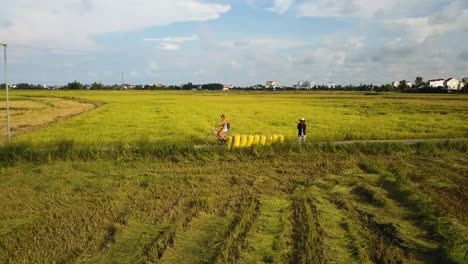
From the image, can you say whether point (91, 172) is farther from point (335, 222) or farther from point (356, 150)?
point (356, 150)

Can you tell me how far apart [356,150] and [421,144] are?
2987 millimetres

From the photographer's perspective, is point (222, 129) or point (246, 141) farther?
point (222, 129)

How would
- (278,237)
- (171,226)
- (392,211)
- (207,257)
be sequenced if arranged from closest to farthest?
(207,257), (278,237), (171,226), (392,211)

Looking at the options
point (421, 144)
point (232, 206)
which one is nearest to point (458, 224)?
point (232, 206)

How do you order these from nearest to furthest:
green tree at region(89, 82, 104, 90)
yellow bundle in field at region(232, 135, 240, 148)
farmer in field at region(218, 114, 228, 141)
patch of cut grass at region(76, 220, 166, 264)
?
patch of cut grass at region(76, 220, 166, 264)
yellow bundle in field at region(232, 135, 240, 148)
farmer in field at region(218, 114, 228, 141)
green tree at region(89, 82, 104, 90)

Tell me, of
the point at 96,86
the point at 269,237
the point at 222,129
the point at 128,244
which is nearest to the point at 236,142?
the point at 222,129

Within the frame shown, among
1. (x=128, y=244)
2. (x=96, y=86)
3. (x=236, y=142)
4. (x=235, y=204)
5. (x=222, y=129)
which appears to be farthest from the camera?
(x=96, y=86)

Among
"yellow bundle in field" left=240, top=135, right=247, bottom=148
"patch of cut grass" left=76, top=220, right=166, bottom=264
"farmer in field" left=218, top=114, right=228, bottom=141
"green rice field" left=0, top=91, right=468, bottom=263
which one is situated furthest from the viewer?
"farmer in field" left=218, top=114, right=228, bottom=141

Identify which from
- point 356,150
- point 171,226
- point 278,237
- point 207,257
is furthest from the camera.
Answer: point 356,150

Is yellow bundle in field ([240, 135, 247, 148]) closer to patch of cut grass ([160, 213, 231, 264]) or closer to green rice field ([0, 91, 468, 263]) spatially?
green rice field ([0, 91, 468, 263])

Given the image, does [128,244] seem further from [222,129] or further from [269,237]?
[222,129]

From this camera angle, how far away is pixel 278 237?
275 inches

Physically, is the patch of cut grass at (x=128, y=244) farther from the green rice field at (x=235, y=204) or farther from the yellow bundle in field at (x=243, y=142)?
the yellow bundle in field at (x=243, y=142)

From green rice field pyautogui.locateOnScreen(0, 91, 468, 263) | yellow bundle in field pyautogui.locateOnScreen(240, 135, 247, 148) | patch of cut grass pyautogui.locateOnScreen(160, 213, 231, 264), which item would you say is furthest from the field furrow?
yellow bundle in field pyautogui.locateOnScreen(240, 135, 247, 148)
